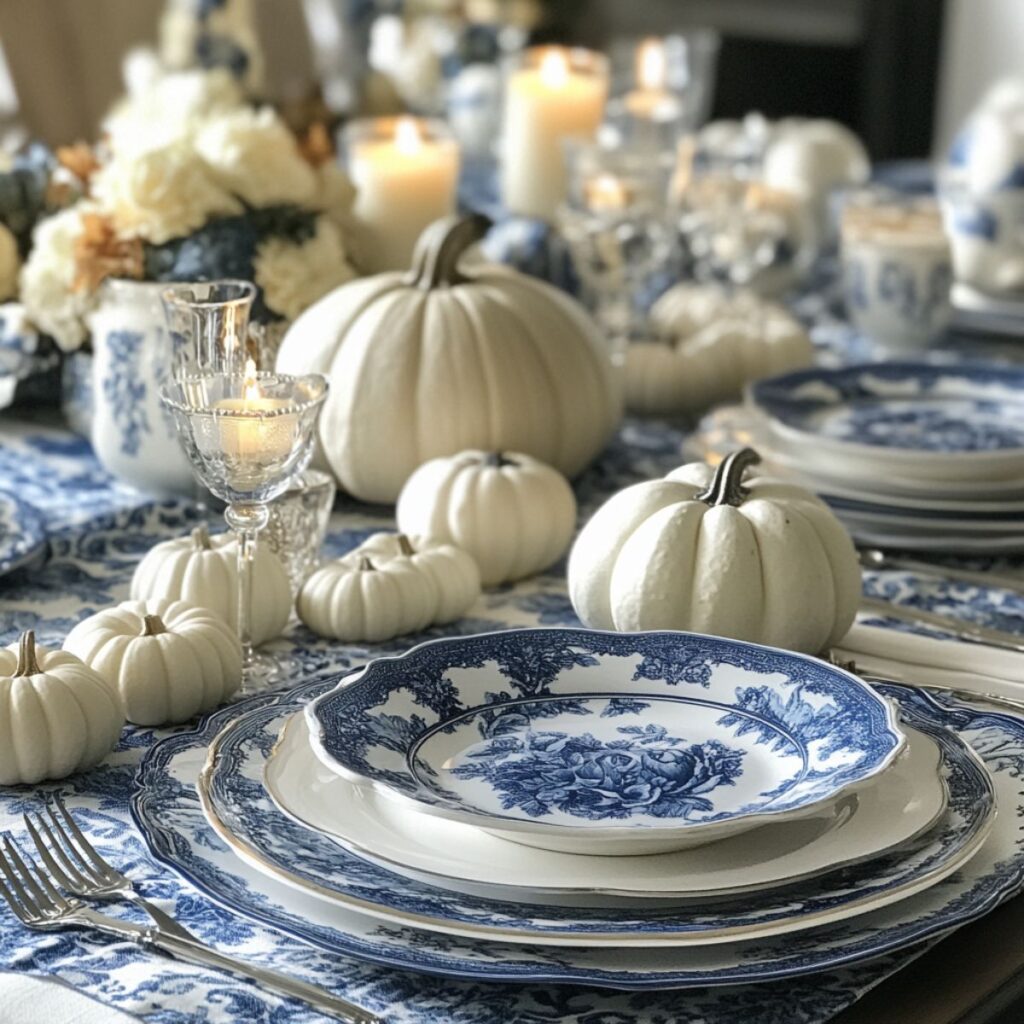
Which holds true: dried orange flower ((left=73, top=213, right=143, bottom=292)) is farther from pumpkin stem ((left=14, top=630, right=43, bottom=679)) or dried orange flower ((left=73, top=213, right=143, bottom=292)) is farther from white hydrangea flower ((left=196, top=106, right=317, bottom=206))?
pumpkin stem ((left=14, top=630, right=43, bottom=679))

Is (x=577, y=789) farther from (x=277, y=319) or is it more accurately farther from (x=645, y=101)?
(x=645, y=101)

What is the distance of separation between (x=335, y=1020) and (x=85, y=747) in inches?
9.4

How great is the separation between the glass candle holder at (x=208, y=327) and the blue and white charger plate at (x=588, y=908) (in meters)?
0.28

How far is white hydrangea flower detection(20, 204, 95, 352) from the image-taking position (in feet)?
4.24

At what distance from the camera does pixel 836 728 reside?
0.74 metres

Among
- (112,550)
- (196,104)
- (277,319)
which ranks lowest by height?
(112,550)

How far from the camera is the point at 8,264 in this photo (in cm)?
138

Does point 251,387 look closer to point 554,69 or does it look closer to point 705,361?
point 705,361

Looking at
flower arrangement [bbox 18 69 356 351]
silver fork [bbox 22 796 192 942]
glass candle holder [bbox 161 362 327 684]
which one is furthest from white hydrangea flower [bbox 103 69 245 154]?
silver fork [bbox 22 796 192 942]

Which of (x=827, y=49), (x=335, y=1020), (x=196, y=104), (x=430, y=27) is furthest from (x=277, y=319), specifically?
(x=827, y=49)

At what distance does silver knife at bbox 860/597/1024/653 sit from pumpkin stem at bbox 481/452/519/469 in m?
0.25

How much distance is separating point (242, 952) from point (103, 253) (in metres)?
0.75

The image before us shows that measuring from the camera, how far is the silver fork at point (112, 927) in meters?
0.60

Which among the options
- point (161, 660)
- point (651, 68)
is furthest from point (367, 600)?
point (651, 68)
